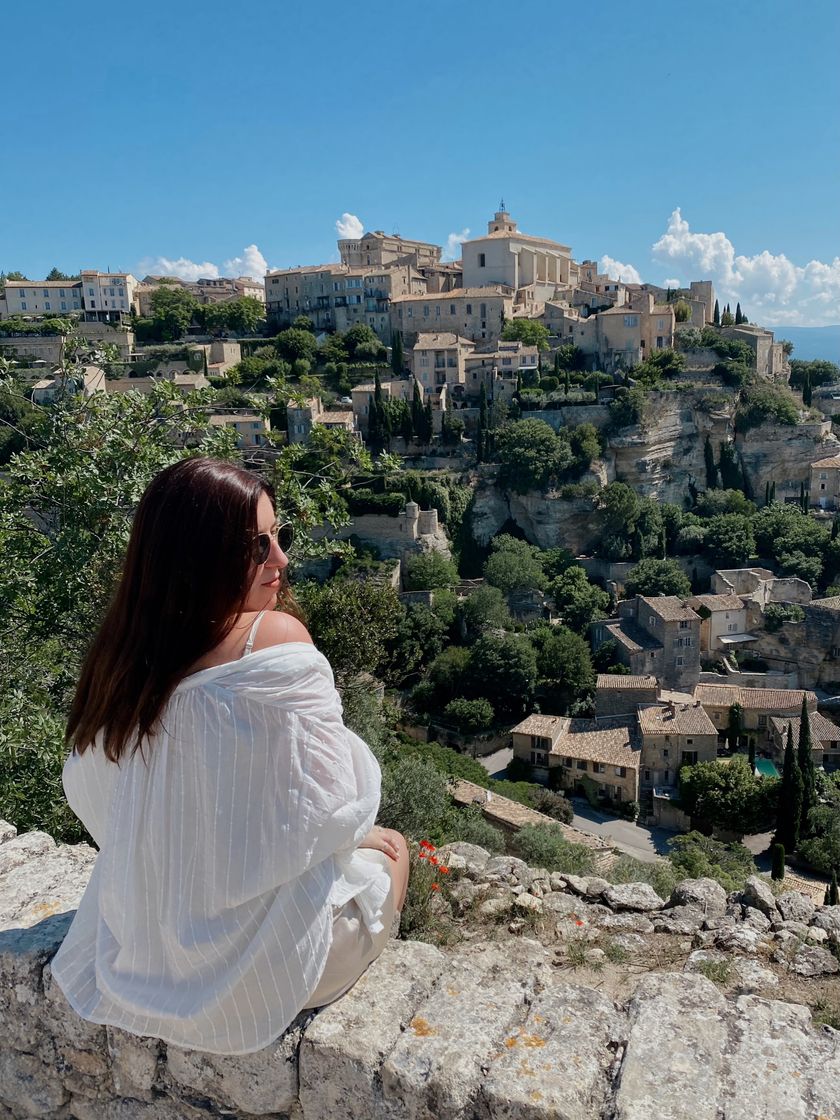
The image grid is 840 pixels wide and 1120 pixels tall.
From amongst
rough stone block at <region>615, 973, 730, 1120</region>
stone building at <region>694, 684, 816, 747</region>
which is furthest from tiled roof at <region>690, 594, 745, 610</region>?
rough stone block at <region>615, 973, 730, 1120</region>

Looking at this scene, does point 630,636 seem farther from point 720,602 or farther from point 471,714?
point 471,714

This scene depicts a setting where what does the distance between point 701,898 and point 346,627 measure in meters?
4.46

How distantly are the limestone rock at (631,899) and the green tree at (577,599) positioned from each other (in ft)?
87.6

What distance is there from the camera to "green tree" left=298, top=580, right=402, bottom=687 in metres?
7.86

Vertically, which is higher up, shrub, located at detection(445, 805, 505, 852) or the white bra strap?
the white bra strap

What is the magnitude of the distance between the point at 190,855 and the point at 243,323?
2111 inches

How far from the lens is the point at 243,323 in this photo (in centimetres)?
5184

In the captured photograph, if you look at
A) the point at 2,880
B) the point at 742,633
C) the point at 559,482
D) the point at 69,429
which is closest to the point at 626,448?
the point at 559,482

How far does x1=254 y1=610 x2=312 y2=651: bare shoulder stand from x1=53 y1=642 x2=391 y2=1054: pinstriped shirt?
0.07 metres

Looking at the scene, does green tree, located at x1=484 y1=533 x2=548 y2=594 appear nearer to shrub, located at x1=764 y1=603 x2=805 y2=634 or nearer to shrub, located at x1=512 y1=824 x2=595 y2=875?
shrub, located at x1=764 y1=603 x2=805 y2=634

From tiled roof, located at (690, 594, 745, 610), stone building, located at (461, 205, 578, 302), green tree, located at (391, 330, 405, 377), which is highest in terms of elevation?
stone building, located at (461, 205, 578, 302)

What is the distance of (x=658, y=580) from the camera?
32219 millimetres

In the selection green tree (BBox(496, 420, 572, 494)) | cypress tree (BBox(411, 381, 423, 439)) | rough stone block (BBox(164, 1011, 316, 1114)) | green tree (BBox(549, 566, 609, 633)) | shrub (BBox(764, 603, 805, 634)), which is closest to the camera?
rough stone block (BBox(164, 1011, 316, 1114))

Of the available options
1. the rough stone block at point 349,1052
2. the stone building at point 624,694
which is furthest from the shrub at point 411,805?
the stone building at point 624,694
